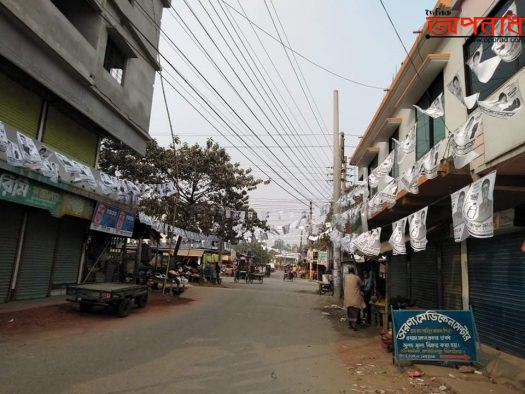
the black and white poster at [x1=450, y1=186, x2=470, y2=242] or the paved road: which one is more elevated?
the black and white poster at [x1=450, y1=186, x2=470, y2=242]

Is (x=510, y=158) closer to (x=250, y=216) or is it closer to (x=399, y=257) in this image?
(x=399, y=257)

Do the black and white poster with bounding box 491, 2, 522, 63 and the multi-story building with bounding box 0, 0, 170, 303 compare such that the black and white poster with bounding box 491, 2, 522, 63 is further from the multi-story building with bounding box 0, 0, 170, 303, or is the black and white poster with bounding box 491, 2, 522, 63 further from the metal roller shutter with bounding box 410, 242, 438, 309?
the multi-story building with bounding box 0, 0, 170, 303

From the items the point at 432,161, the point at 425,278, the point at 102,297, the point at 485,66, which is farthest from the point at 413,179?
the point at 102,297

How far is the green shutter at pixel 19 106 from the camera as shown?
1184 centimetres

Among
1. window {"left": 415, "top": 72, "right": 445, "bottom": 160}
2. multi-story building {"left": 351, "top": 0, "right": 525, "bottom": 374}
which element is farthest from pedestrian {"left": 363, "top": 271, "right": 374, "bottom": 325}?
window {"left": 415, "top": 72, "right": 445, "bottom": 160}

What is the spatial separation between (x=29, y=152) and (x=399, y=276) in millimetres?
13262

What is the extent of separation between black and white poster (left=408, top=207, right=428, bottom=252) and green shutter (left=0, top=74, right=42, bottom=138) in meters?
11.4

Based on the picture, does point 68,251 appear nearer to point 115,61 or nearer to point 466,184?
point 115,61

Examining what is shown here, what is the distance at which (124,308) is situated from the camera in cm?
1265

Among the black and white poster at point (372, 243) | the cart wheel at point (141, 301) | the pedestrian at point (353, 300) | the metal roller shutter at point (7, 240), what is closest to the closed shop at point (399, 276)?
the pedestrian at point (353, 300)

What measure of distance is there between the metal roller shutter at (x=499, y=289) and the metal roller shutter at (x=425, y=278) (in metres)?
2.70

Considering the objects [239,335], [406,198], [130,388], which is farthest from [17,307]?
[406,198]

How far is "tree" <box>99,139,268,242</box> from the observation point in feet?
83.3

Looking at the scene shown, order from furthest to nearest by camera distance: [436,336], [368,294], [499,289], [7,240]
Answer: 1. [368,294]
2. [7,240]
3. [499,289]
4. [436,336]
